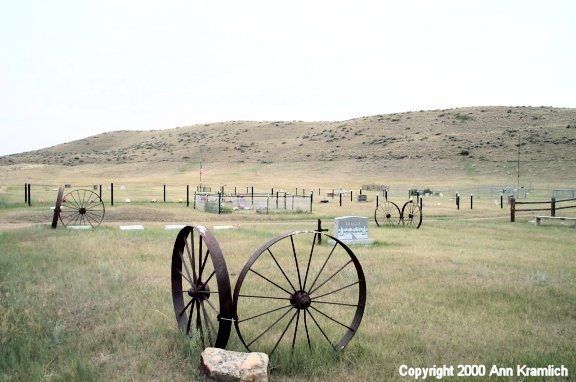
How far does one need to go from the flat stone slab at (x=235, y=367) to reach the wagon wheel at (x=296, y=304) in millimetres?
500

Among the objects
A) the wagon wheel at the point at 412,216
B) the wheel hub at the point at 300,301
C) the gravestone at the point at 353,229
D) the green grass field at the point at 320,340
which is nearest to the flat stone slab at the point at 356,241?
the gravestone at the point at 353,229

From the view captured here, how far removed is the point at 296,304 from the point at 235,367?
1.35 meters

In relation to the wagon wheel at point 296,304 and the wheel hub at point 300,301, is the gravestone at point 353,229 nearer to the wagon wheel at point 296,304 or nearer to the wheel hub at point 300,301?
the wagon wheel at point 296,304

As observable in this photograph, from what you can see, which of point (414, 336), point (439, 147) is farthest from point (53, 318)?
point (439, 147)

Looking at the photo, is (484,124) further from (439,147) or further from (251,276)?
(251,276)

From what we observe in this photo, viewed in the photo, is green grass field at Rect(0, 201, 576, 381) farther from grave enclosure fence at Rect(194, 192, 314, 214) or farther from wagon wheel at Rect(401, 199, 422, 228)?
grave enclosure fence at Rect(194, 192, 314, 214)

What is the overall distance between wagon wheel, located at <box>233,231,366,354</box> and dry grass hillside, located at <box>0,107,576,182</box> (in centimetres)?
6177

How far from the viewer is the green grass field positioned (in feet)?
20.4

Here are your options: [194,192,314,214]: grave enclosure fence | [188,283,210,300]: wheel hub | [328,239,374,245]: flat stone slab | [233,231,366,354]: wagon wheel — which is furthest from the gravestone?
[194,192,314,214]: grave enclosure fence

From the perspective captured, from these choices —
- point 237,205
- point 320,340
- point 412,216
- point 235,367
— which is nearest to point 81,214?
point 237,205

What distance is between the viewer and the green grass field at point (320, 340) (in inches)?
245

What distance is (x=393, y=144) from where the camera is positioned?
87812mm

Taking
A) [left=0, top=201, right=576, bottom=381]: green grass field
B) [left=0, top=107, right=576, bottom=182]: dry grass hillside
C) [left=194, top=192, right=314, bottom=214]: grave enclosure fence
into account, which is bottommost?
[left=0, top=201, right=576, bottom=381]: green grass field

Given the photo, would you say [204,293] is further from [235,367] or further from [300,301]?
[235,367]
